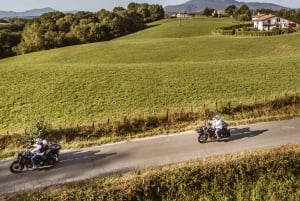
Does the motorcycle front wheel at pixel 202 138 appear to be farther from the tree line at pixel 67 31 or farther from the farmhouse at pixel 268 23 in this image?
the farmhouse at pixel 268 23

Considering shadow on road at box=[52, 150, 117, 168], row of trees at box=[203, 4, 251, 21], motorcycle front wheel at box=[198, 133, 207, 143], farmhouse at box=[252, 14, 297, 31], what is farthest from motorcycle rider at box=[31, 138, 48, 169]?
row of trees at box=[203, 4, 251, 21]

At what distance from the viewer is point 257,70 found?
3756 centimetres

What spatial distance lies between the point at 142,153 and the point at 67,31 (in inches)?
3318

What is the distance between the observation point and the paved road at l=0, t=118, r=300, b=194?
17016 mm

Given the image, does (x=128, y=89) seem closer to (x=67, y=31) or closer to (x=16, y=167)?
(x=16, y=167)

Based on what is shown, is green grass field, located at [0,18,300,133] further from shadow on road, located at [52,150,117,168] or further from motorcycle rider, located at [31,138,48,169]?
motorcycle rider, located at [31,138,48,169]

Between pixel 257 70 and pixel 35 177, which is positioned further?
pixel 257 70

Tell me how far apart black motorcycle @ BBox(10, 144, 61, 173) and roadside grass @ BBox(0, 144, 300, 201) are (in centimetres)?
223

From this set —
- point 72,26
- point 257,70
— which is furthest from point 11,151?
point 72,26

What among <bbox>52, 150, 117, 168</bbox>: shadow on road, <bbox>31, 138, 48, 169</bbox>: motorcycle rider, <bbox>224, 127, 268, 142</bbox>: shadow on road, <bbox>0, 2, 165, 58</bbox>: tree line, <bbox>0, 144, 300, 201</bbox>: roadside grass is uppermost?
<bbox>0, 2, 165, 58</bbox>: tree line

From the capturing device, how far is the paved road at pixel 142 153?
1702cm

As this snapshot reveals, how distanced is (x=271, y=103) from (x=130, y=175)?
512 inches

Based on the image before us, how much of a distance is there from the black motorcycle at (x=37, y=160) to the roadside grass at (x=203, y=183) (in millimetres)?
2233

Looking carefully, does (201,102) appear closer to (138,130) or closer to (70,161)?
(138,130)
